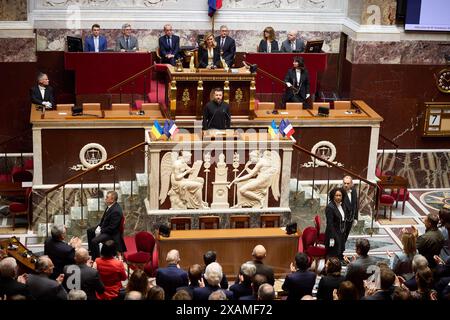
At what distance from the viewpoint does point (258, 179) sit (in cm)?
1541

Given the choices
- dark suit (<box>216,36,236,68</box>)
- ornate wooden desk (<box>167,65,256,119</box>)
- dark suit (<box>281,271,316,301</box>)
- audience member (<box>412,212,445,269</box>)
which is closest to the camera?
dark suit (<box>281,271,316,301</box>)

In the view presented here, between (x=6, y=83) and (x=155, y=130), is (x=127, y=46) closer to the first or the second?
(x=6, y=83)

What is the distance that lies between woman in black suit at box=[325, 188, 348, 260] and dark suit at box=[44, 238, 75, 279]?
3.93 m

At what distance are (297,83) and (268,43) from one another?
1422 millimetres

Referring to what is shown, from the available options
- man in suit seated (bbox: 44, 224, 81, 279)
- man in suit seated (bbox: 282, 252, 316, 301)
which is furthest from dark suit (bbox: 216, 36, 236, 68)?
man in suit seated (bbox: 282, 252, 316, 301)

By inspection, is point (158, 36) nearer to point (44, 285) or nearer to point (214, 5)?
point (214, 5)

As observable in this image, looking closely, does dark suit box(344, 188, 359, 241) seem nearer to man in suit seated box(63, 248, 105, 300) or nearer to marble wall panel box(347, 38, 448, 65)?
man in suit seated box(63, 248, 105, 300)

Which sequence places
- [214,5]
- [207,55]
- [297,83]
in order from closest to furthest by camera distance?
[207,55] < [297,83] < [214,5]

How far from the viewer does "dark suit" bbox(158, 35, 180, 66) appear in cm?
1864

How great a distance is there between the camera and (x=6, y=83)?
1866 centimetres

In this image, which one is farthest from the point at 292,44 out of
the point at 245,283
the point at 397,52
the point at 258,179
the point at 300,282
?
the point at 245,283

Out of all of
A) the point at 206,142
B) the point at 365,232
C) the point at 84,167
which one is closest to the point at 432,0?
the point at 365,232

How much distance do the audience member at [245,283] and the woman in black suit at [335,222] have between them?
3.17 m

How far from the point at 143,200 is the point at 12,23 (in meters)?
4.87
